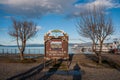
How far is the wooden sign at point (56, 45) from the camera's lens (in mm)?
22562

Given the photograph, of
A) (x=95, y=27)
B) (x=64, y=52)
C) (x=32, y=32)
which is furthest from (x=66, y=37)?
(x=32, y=32)

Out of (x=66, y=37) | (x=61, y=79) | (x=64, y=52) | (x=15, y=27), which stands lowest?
(x=61, y=79)

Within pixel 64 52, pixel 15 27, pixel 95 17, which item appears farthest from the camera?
pixel 15 27

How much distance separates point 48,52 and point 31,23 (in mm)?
8260

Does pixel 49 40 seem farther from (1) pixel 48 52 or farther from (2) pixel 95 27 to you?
(2) pixel 95 27

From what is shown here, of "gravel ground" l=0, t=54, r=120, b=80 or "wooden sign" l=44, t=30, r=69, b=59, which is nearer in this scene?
"gravel ground" l=0, t=54, r=120, b=80

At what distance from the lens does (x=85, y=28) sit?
2595 centimetres

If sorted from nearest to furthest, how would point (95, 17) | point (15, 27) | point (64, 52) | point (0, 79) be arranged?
point (0, 79)
point (64, 52)
point (95, 17)
point (15, 27)

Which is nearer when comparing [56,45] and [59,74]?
[59,74]

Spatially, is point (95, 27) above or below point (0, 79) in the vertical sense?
above

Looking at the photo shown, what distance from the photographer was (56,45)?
2275cm

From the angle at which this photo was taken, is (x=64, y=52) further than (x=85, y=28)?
No

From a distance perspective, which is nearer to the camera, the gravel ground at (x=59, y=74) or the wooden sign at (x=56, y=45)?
the gravel ground at (x=59, y=74)

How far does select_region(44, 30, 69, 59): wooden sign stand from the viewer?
22.6m
